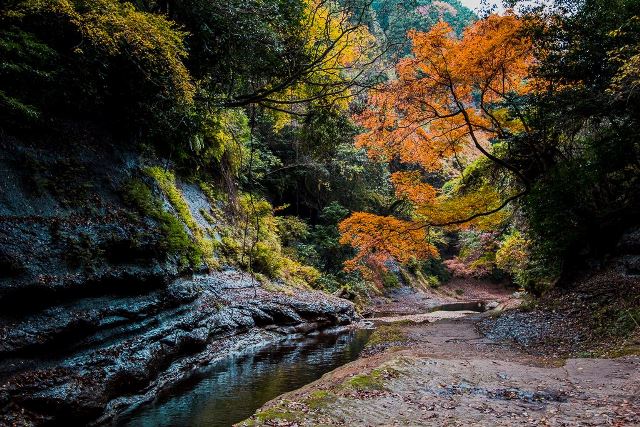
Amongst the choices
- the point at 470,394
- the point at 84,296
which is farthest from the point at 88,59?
the point at 470,394

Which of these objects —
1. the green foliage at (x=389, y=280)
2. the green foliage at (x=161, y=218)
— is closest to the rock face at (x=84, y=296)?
the green foliage at (x=161, y=218)

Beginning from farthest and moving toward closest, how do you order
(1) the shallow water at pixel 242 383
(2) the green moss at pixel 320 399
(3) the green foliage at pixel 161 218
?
1. (3) the green foliage at pixel 161 218
2. (1) the shallow water at pixel 242 383
3. (2) the green moss at pixel 320 399

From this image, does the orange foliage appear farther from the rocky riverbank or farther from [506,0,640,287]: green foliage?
the rocky riverbank

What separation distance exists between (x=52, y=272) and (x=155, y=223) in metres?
3.19

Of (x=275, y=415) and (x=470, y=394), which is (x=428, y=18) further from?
(x=275, y=415)

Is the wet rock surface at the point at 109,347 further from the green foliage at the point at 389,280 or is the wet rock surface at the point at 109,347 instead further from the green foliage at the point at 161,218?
the green foliage at the point at 389,280

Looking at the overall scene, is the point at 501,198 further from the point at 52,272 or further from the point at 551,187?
the point at 52,272

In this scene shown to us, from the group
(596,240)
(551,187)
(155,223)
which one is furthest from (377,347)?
(596,240)

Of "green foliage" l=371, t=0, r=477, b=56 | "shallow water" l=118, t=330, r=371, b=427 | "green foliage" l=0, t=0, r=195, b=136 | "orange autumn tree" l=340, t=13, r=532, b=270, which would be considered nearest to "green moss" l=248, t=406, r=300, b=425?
"shallow water" l=118, t=330, r=371, b=427

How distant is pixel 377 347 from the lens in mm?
11633

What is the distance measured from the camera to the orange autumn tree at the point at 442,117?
44.3 feet

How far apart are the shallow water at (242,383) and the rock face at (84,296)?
57 cm

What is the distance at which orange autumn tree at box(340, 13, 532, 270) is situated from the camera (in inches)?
532

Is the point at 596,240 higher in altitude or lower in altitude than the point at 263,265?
lower
